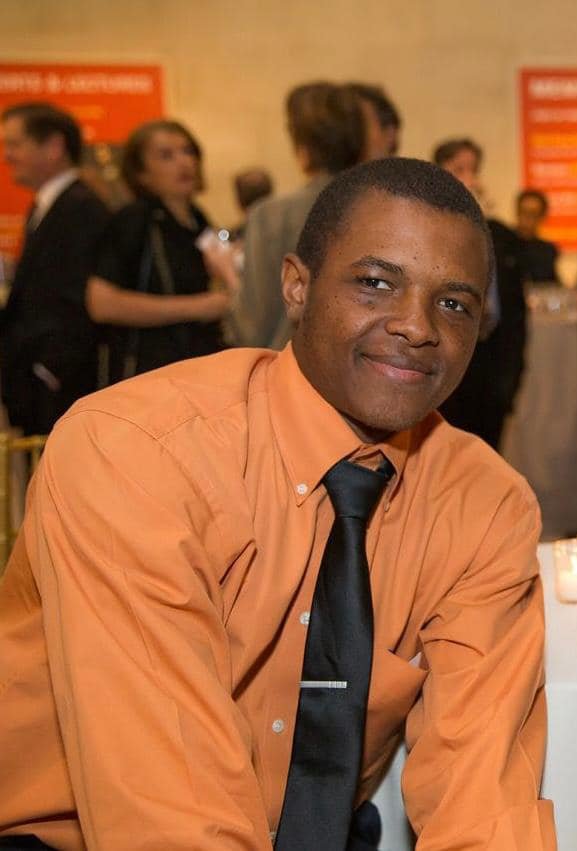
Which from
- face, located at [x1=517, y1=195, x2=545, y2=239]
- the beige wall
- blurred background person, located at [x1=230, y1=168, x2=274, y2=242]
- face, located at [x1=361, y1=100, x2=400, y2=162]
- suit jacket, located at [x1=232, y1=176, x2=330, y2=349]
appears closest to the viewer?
suit jacket, located at [x1=232, y1=176, x2=330, y2=349]

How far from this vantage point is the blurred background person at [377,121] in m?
2.75

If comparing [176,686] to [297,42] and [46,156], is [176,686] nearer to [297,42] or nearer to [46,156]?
[46,156]

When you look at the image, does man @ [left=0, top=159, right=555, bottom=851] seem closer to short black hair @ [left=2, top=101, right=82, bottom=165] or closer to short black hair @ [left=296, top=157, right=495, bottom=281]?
short black hair @ [left=296, top=157, right=495, bottom=281]

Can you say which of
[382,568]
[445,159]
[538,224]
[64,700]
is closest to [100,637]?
[64,700]

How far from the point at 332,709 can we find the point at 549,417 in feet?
12.3

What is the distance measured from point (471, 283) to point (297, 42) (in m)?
6.36

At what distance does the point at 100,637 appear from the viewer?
119 cm

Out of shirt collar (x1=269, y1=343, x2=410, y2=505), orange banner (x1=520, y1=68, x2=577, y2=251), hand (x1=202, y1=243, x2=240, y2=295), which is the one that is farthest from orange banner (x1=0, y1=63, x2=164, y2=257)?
shirt collar (x1=269, y1=343, x2=410, y2=505)

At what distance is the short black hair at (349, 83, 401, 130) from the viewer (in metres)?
2.80

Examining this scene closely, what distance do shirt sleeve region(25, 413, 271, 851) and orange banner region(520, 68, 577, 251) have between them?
22.1ft

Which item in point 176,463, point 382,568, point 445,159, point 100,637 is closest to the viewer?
point 100,637

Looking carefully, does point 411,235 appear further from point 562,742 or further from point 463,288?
point 562,742

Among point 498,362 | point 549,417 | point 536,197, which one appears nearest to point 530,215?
point 536,197

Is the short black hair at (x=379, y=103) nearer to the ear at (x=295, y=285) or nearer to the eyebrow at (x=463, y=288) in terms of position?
the ear at (x=295, y=285)
